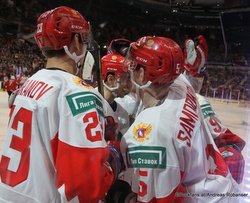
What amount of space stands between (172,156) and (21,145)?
448 mm

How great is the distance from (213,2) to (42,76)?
9.88 meters

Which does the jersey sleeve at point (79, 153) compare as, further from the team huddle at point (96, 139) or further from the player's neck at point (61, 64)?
the player's neck at point (61, 64)

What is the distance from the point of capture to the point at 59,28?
1.19 metres

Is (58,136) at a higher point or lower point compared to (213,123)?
higher

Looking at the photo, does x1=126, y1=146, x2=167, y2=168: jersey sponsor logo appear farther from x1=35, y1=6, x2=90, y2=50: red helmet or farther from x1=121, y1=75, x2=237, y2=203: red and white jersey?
x1=35, y1=6, x2=90, y2=50: red helmet

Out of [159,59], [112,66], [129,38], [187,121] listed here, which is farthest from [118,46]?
[129,38]

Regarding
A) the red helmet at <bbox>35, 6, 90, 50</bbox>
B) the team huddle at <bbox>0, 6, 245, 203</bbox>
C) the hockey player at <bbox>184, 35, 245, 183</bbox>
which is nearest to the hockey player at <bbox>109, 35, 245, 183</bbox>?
the hockey player at <bbox>184, 35, 245, 183</bbox>

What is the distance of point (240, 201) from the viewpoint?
4.40 feet

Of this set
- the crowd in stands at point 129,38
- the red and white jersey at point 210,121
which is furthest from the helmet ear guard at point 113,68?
the crowd in stands at point 129,38

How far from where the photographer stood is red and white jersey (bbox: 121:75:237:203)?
3.81 feet

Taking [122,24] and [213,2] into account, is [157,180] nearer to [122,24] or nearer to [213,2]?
[213,2]

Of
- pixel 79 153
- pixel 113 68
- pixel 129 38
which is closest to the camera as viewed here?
pixel 79 153

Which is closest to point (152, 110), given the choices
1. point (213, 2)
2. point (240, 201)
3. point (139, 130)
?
point (139, 130)

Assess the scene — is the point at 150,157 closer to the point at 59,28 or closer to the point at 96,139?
the point at 96,139
